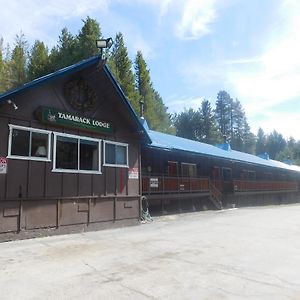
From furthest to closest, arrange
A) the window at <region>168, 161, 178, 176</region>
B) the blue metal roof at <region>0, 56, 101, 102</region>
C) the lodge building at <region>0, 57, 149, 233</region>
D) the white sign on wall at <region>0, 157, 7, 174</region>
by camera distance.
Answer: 1. the window at <region>168, 161, 178, 176</region>
2. the lodge building at <region>0, 57, 149, 233</region>
3. the blue metal roof at <region>0, 56, 101, 102</region>
4. the white sign on wall at <region>0, 157, 7, 174</region>

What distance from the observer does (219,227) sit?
16.2 meters

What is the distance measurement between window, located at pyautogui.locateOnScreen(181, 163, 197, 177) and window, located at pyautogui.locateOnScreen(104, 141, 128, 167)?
9.41 metres

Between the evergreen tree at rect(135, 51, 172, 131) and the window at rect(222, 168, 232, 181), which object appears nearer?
the window at rect(222, 168, 232, 181)

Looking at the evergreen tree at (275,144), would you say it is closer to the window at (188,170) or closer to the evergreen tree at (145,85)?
the evergreen tree at (145,85)

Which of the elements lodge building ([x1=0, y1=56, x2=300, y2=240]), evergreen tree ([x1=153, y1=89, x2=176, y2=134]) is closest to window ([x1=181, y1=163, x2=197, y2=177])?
lodge building ([x1=0, y1=56, x2=300, y2=240])

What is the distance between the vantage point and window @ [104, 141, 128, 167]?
16.2 m

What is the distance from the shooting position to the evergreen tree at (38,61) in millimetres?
44406

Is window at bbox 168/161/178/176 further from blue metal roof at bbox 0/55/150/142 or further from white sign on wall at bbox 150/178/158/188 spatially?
blue metal roof at bbox 0/55/150/142

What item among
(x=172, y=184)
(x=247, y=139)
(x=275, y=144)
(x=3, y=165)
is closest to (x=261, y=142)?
(x=275, y=144)

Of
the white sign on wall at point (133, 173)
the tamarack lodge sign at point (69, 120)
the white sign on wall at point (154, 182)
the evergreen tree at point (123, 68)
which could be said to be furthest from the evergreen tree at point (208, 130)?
the tamarack lodge sign at point (69, 120)

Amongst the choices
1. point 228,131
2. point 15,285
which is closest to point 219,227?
point 15,285

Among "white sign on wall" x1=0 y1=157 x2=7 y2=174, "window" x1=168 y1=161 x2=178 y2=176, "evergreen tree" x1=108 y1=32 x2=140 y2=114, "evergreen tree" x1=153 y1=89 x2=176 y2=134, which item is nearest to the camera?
"white sign on wall" x1=0 y1=157 x2=7 y2=174

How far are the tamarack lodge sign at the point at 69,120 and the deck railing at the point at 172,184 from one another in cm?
486

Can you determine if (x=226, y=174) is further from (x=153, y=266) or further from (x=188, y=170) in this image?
(x=153, y=266)
